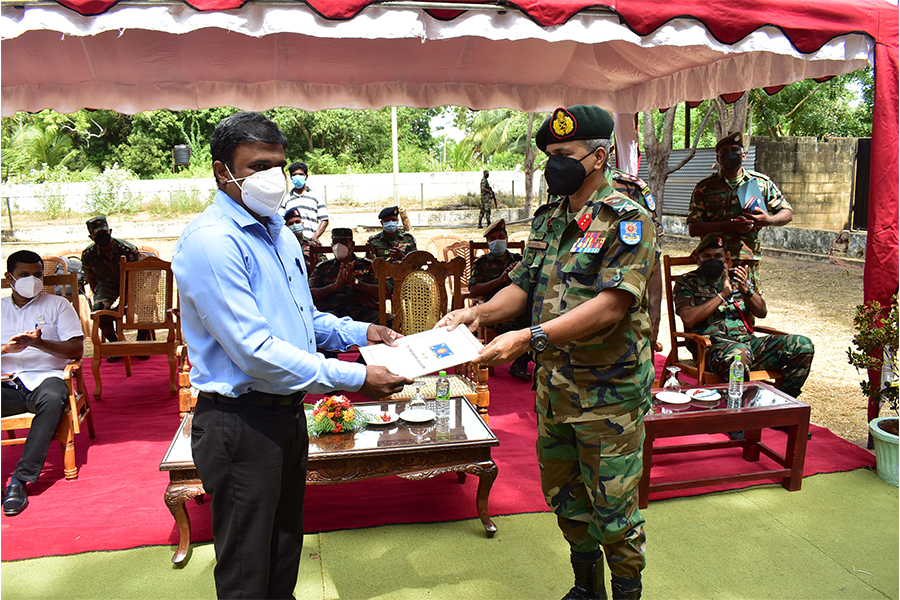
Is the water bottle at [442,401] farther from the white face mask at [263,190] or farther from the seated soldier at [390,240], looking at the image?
the seated soldier at [390,240]

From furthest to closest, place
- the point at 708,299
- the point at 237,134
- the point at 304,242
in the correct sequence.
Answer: the point at 304,242 < the point at 708,299 < the point at 237,134

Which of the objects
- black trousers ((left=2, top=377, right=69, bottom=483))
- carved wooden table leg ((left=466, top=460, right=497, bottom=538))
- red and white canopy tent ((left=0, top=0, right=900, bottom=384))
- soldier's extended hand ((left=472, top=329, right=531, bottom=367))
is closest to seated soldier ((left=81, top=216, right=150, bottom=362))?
red and white canopy tent ((left=0, top=0, right=900, bottom=384))

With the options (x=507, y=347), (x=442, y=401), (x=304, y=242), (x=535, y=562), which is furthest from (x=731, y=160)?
(x=304, y=242)

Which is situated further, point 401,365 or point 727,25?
point 727,25

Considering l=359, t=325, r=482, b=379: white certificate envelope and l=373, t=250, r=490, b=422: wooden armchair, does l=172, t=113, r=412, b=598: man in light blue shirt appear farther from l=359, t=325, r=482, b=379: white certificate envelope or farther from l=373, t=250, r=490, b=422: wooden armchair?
l=373, t=250, r=490, b=422: wooden armchair

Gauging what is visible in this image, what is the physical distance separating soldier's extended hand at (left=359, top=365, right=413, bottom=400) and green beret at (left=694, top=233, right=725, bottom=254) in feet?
11.5

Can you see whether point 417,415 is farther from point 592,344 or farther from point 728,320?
point 728,320

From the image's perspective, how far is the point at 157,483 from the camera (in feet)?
12.8

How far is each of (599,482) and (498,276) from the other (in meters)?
3.92

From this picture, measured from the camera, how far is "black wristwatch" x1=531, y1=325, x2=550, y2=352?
2.28m

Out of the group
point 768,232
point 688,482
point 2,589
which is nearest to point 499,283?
point 688,482

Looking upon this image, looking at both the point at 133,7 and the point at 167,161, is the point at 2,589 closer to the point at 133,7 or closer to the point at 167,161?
the point at 133,7

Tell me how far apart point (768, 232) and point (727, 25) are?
10715mm

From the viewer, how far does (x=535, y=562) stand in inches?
122
